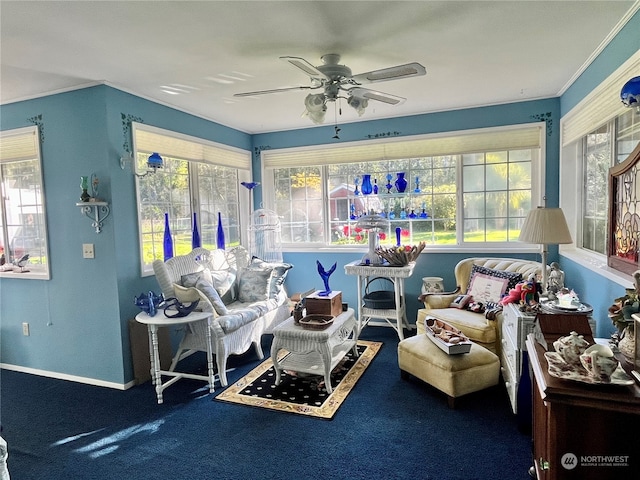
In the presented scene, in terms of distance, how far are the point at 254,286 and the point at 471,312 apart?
2.03 m

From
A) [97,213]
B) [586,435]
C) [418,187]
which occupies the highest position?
[418,187]

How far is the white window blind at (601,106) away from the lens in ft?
7.07

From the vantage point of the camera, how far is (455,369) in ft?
8.44

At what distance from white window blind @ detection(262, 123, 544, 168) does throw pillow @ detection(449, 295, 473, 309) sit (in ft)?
5.21

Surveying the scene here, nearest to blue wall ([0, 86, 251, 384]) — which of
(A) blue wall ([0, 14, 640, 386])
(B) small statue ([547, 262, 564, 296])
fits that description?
(A) blue wall ([0, 14, 640, 386])

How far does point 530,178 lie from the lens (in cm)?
401

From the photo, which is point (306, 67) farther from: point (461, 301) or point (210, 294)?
point (461, 301)

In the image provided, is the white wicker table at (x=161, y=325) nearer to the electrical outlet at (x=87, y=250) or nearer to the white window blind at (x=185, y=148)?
the electrical outlet at (x=87, y=250)

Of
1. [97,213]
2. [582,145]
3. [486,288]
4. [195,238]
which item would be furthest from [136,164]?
[582,145]

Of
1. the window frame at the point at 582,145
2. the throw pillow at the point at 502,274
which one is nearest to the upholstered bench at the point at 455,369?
the throw pillow at the point at 502,274

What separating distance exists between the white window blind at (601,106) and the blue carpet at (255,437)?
2.02m

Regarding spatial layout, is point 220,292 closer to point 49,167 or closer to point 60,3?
point 49,167

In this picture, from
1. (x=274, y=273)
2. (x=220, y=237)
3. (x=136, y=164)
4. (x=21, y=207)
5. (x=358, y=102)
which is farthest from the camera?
(x=220, y=237)

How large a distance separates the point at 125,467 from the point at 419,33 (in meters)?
2.99
